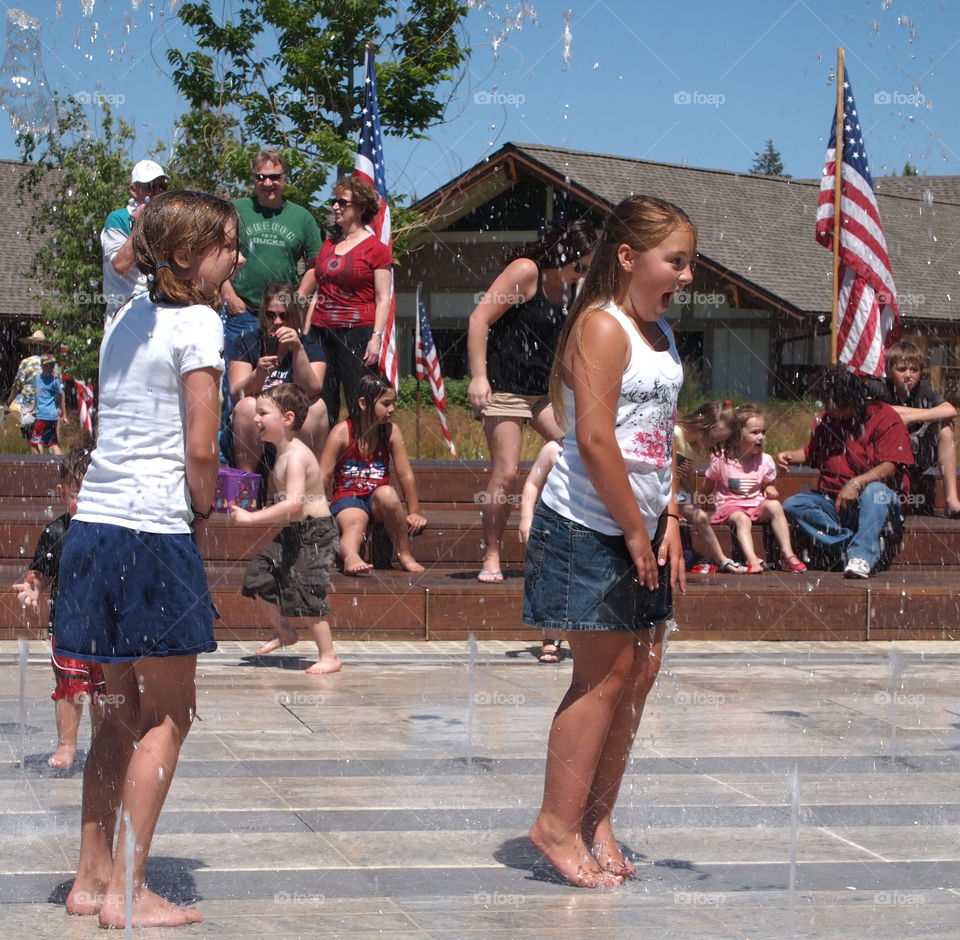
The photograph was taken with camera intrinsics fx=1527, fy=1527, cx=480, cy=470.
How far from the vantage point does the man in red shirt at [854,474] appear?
403 inches

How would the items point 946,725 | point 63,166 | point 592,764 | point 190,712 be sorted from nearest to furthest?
point 190,712 < point 592,764 < point 946,725 < point 63,166

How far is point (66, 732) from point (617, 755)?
90.5 inches

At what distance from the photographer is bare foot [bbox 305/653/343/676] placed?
7.91 metres

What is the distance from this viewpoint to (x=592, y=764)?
4.25m

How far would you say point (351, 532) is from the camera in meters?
9.60

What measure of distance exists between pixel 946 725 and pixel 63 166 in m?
19.2

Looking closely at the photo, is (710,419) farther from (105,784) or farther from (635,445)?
(105,784)

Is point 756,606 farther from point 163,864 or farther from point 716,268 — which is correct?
point 716,268

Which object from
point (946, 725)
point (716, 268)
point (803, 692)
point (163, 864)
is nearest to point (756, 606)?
point (803, 692)

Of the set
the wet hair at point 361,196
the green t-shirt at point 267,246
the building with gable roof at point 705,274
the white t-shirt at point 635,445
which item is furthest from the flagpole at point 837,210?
the building with gable roof at point 705,274

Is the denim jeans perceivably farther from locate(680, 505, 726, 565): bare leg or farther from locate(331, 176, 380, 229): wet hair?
locate(331, 176, 380, 229): wet hair

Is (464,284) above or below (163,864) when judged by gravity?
above

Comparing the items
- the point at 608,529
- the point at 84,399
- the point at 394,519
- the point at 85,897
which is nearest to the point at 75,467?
the point at 85,897

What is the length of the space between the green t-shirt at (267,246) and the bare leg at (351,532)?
1747mm
